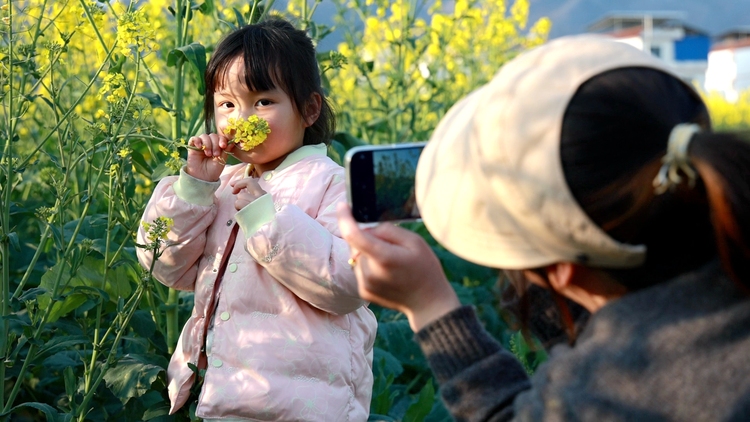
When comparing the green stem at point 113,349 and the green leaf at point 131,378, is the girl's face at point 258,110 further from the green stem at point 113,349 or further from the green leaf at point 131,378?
the green leaf at point 131,378

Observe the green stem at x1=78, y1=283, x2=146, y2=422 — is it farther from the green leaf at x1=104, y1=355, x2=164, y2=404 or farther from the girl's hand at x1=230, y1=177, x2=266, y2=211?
the girl's hand at x1=230, y1=177, x2=266, y2=211

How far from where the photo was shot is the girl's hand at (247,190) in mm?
1702

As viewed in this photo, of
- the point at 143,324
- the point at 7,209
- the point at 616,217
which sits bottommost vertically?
the point at 143,324

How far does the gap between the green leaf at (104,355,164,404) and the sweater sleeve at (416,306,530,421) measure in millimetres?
1090

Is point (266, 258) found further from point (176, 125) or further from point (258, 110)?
point (176, 125)

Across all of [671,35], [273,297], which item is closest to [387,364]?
[273,297]

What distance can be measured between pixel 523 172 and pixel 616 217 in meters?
0.10

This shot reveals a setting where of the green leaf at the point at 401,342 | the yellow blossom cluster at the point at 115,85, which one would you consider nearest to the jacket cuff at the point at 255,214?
the yellow blossom cluster at the point at 115,85

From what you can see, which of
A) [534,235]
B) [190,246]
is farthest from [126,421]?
[534,235]

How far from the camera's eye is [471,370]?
1021 mm

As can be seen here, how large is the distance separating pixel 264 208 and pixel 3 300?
1.99 ft

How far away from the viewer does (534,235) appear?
93 cm

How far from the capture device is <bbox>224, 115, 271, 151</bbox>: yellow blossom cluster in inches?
65.7

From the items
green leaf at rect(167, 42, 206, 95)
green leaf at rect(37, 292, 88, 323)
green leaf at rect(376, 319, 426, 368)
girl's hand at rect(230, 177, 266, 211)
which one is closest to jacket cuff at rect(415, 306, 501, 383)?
girl's hand at rect(230, 177, 266, 211)
